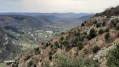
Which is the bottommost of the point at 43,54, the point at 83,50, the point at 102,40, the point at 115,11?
the point at 43,54

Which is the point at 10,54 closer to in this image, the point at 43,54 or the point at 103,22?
the point at 43,54

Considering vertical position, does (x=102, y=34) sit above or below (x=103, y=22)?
below

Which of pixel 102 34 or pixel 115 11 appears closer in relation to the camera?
Answer: pixel 102 34

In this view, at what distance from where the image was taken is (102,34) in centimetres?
3584

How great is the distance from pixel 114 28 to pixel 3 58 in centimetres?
13265

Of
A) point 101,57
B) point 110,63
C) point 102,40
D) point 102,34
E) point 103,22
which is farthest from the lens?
point 103,22

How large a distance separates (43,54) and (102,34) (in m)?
21.4

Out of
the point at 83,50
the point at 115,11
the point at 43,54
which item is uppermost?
the point at 115,11

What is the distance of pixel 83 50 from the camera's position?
3347 centimetres

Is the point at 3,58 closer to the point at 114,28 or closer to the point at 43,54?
the point at 43,54

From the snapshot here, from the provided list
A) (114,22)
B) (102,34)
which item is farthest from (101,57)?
(114,22)

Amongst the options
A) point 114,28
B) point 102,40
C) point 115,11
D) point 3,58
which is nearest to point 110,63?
point 102,40

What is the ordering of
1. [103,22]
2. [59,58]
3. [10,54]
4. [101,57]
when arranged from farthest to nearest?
1. [10,54]
2. [103,22]
3. [101,57]
4. [59,58]

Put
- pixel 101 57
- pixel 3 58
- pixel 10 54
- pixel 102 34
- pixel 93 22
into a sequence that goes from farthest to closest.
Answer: pixel 10 54 → pixel 3 58 → pixel 93 22 → pixel 102 34 → pixel 101 57
